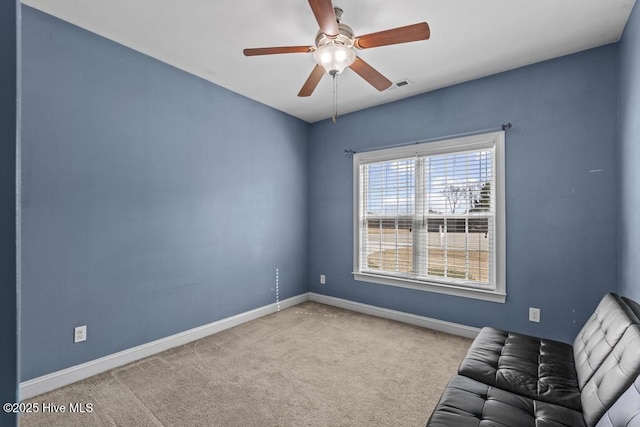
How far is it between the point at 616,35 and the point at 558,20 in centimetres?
62

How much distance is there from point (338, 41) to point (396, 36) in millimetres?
402

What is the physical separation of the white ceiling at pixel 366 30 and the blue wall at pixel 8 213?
2026 mm

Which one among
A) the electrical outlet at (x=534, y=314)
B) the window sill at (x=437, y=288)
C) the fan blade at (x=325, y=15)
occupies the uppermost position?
the fan blade at (x=325, y=15)

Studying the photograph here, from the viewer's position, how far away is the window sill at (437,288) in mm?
3145

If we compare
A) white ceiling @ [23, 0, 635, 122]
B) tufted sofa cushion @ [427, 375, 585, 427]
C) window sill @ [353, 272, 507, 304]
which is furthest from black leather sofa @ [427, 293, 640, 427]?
white ceiling @ [23, 0, 635, 122]

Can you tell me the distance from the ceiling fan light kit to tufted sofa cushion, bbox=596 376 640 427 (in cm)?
189

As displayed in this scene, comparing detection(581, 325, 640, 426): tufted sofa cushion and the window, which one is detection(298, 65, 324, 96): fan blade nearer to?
the window

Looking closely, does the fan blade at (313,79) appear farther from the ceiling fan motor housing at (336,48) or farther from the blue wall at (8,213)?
the blue wall at (8,213)

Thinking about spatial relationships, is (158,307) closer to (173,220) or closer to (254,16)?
(173,220)

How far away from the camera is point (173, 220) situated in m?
3.05

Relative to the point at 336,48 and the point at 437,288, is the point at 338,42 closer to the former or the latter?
the point at 336,48

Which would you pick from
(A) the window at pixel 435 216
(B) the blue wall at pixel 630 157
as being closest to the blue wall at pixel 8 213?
(B) the blue wall at pixel 630 157

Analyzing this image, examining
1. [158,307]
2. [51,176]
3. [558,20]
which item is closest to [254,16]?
[51,176]

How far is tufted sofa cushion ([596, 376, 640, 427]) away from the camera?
3.45 feet
